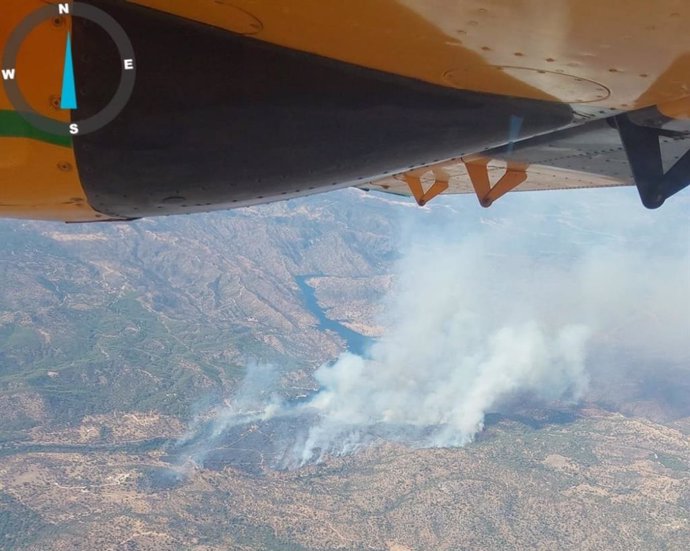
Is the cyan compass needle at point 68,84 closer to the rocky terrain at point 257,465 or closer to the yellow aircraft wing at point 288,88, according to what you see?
the yellow aircraft wing at point 288,88

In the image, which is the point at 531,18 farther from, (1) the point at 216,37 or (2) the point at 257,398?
(2) the point at 257,398

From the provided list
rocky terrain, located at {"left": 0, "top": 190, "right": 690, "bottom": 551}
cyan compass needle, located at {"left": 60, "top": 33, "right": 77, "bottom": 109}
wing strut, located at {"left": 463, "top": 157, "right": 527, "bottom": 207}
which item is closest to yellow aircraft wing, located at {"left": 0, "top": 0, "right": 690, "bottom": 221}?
cyan compass needle, located at {"left": 60, "top": 33, "right": 77, "bottom": 109}

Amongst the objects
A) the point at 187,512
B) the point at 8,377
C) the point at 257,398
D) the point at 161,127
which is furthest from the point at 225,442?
the point at 161,127

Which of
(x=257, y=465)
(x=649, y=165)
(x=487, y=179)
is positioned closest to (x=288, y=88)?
(x=649, y=165)
